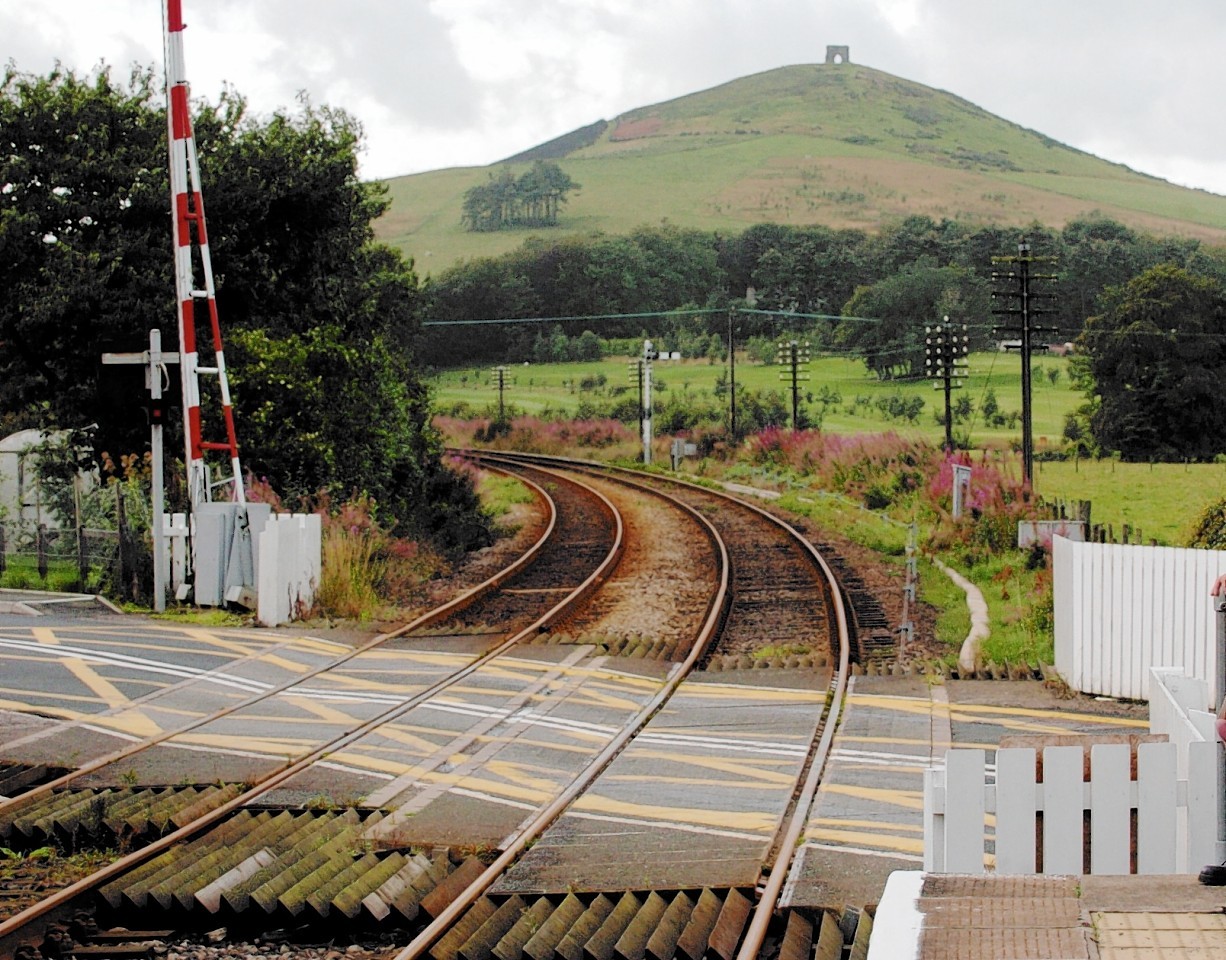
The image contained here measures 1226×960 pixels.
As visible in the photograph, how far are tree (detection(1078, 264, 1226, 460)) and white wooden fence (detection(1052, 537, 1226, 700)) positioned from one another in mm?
49493

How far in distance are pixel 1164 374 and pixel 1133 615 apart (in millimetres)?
51114

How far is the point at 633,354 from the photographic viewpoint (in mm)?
92500

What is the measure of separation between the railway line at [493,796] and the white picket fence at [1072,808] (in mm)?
1277

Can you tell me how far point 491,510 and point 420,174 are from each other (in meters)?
151

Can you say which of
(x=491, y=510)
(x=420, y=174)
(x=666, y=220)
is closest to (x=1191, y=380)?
(x=491, y=510)

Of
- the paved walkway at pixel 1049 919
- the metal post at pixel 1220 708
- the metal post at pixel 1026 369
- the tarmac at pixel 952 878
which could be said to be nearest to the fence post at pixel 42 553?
the tarmac at pixel 952 878

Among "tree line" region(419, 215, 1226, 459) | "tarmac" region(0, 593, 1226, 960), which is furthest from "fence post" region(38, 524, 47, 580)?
"tree line" region(419, 215, 1226, 459)

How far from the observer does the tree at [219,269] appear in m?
22.3

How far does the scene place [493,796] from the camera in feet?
31.2

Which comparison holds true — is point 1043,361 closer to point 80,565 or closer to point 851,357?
point 851,357

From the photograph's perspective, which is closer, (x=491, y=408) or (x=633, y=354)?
(x=491, y=408)

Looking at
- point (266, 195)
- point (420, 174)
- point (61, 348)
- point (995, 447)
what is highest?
point (420, 174)

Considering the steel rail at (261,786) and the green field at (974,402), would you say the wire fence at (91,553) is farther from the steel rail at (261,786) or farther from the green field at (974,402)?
the green field at (974,402)

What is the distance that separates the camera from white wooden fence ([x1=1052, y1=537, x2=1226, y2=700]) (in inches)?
468
